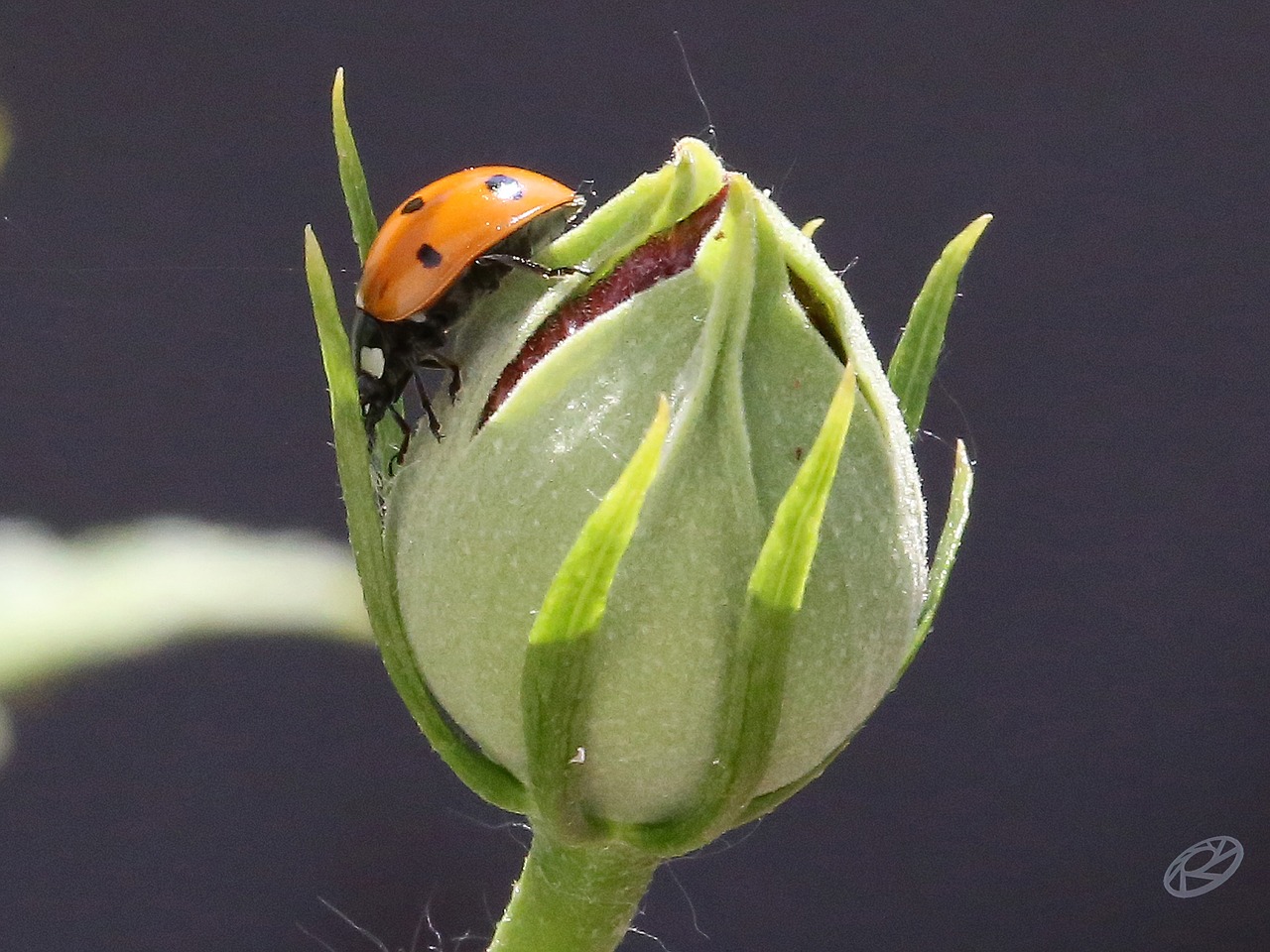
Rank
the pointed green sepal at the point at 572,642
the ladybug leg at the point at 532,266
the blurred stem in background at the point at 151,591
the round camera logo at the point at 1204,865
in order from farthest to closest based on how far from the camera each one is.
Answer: the round camera logo at the point at 1204,865 < the blurred stem in background at the point at 151,591 < the ladybug leg at the point at 532,266 < the pointed green sepal at the point at 572,642

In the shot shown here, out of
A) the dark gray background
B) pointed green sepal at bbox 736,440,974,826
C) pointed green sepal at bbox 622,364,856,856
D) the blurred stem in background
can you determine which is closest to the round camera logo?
the dark gray background

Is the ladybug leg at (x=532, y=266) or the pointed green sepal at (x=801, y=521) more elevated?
the ladybug leg at (x=532, y=266)

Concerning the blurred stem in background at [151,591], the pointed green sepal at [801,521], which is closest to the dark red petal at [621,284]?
the pointed green sepal at [801,521]

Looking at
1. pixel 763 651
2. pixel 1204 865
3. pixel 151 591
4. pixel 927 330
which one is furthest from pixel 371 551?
pixel 1204 865

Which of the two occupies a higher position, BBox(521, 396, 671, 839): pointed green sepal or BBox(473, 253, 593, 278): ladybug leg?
BBox(473, 253, 593, 278): ladybug leg

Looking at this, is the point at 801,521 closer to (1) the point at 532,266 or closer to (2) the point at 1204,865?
(1) the point at 532,266

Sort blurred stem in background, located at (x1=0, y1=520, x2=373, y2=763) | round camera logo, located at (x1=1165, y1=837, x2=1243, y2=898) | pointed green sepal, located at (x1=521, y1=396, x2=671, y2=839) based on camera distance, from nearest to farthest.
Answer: pointed green sepal, located at (x1=521, y1=396, x2=671, y2=839), blurred stem in background, located at (x1=0, y1=520, x2=373, y2=763), round camera logo, located at (x1=1165, y1=837, x2=1243, y2=898)

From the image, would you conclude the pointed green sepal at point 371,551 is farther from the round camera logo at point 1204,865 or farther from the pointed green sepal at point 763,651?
the round camera logo at point 1204,865

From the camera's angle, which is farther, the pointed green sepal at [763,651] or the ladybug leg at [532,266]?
the ladybug leg at [532,266]

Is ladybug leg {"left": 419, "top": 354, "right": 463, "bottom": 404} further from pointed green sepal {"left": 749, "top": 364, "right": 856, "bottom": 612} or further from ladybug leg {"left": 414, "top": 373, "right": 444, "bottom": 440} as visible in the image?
pointed green sepal {"left": 749, "top": 364, "right": 856, "bottom": 612}
